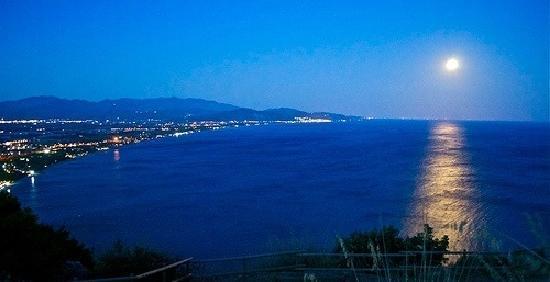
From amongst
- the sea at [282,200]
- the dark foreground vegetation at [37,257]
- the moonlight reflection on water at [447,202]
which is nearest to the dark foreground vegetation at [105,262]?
the dark foreground vegetation at [37,257]

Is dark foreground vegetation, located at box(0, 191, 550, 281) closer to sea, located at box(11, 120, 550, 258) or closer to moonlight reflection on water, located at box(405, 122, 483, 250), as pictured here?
sea, located at box(11, 120, 550, 258)

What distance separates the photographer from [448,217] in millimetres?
31062

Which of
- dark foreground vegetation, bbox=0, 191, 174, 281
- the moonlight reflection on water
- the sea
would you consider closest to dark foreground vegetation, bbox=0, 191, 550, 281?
dark foreground vegetation, bbox=0, 191, 174, 281

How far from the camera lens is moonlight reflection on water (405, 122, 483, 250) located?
27.0 m

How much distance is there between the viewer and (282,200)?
1499 inches

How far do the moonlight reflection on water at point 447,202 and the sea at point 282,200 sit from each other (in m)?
0.10

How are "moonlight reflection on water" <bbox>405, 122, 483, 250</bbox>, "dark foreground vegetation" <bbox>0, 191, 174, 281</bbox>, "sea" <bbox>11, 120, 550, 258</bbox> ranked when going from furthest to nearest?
"sea" <bbox>11, 120, 550, 258</bbox> < "moonlight reflection on water" <bbox>405, 122, 483, 250</bbox> < "dark foreground vegetation" <bbox>0, 191, 174, 281</bbox>

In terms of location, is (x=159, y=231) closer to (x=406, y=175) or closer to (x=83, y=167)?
(x=406, y=175)

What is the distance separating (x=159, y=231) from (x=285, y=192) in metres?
14.7

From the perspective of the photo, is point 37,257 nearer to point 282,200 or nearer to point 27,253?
point 27,253

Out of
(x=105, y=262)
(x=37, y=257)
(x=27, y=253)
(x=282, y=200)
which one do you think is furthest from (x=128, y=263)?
(x=282, y=200)

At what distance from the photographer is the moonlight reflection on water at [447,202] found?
27.0m

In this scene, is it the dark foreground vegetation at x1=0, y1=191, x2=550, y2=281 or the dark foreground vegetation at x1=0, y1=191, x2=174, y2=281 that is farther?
the dark foreground vegetation at x1=0, y1=191, x2=174, y2=281

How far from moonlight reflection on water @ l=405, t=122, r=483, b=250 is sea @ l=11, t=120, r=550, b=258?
0.10 m
